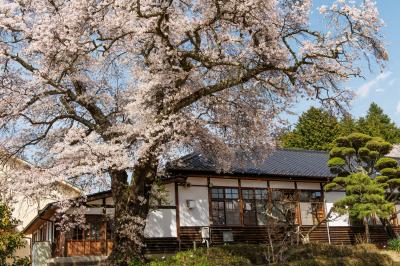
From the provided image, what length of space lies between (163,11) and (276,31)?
3002 mm

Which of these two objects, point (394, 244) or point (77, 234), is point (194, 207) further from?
point (394, 244)

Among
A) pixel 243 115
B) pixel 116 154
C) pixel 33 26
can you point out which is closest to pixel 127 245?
pixel 116 154

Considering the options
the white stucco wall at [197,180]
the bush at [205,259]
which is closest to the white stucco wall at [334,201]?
the white stucco wall at [197,180]

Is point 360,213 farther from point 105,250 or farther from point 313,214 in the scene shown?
point 105,250

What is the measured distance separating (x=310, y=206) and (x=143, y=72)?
465 inches

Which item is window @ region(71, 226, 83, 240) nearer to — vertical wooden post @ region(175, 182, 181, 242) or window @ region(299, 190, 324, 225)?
vertical wooden post @ region(175, 182, 181, 242)

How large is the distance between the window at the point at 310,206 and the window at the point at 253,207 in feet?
7.13

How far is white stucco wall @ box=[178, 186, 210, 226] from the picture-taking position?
60.4 feet

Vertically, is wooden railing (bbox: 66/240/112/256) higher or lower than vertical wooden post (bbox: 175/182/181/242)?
lower

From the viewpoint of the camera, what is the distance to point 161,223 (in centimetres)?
1792

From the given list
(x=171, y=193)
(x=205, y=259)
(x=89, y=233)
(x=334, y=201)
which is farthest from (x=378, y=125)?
(x=205, y=259)

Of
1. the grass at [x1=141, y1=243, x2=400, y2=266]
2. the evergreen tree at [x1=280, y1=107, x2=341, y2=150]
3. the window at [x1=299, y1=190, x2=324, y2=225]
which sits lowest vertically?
the grass at [x1=141, y1=243, x2=400, y2=266]

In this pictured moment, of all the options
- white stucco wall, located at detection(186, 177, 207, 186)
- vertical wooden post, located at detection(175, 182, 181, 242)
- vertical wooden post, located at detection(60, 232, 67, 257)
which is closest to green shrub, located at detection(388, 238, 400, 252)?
white stucco wall, located at detection(186, 177, 207, 186)

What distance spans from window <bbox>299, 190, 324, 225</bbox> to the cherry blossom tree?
27.3 feet
